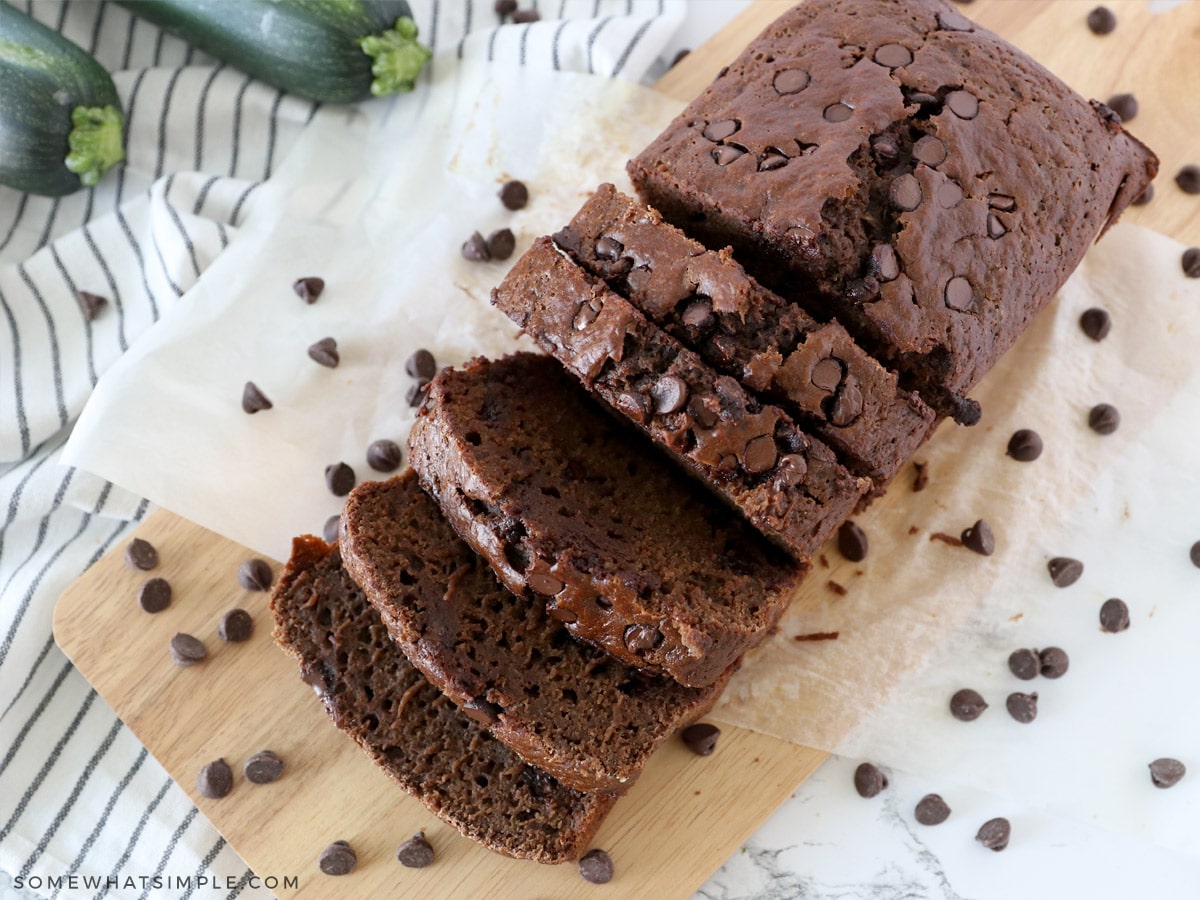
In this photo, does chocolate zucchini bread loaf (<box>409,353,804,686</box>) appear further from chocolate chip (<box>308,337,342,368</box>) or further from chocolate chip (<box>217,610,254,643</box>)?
chocolate chip (<box>217,610,254,643</box>)

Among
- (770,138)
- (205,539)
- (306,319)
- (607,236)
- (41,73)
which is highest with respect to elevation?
(770,138)

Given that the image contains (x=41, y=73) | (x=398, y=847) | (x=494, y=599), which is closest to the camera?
(x=494, y=599)

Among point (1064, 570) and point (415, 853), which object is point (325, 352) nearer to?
point (415, 853)

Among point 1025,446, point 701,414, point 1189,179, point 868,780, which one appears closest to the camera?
point 701,414

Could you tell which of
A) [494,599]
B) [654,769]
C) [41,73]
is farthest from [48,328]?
[654,769]

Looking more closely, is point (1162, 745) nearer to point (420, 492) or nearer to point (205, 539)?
point (420, 492)

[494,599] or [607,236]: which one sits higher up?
[607,236]

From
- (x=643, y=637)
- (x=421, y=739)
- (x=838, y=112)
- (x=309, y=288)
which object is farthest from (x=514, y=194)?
(x=421, y=739)
